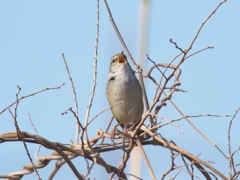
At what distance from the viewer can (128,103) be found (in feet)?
14.3

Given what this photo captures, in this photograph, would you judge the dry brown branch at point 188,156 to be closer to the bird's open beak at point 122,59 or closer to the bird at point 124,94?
the bird at point 124,94

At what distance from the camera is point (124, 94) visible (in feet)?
14.3

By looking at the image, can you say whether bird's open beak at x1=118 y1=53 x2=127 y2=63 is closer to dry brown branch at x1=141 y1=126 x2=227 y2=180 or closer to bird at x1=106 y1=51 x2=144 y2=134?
bird at x1=106 y1=51 x2=144 y2=134

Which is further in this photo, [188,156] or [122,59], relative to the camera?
[122,59]

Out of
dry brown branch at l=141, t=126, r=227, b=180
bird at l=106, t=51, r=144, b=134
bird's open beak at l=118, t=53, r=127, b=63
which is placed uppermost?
bird's open beak at l=118, t=53, r=127, b=63

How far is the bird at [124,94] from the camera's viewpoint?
14.3 feet

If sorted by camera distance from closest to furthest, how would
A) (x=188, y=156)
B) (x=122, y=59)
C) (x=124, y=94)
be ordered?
1. (x=188, y=156)
2. (x=124, y=94)
3. (x=122, y=59)

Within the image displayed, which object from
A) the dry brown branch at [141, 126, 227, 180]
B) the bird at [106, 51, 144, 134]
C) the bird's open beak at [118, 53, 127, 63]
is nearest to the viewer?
the dry brown branch at [141, 126, 227, 180]

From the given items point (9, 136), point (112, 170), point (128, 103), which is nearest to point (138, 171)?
point (112, 170)

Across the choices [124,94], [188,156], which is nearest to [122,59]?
[124,94]

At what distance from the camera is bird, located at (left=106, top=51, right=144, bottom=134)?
4.36 m

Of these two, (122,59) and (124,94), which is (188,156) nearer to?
(124,94)

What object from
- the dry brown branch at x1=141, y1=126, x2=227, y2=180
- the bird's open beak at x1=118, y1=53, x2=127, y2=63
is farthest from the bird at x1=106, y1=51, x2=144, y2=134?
the dry brown branch at x1=141, y1=126, x2=227, y2=180

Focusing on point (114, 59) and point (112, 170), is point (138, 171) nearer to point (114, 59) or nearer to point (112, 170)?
point (112, 170)
